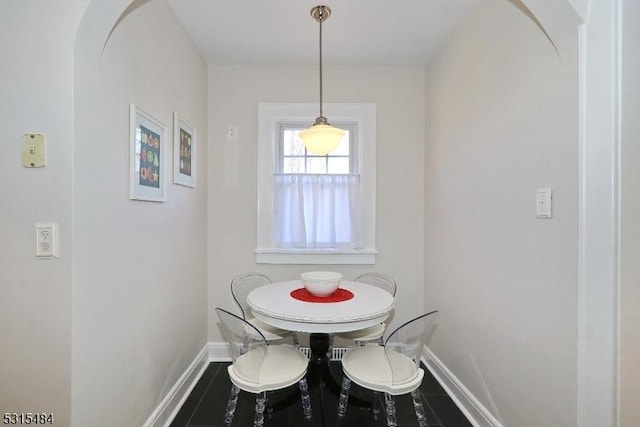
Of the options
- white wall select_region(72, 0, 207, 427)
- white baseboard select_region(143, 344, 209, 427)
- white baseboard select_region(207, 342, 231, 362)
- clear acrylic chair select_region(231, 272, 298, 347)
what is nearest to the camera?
white wall select_region(72, 0, 207, 427)

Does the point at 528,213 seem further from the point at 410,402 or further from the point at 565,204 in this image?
the point at 410,402

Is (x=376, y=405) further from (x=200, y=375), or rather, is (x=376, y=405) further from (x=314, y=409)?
(x=200, y=375)

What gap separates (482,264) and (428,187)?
38.0 inches

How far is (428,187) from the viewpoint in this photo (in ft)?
8.46

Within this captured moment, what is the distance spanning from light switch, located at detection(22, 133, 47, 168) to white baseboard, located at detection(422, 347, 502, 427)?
2.47 meters

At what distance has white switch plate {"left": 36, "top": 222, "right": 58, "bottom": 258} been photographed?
1094 mm

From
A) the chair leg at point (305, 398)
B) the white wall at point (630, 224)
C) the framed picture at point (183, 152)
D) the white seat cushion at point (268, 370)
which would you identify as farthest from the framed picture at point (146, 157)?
the white wall at point (630, 224)

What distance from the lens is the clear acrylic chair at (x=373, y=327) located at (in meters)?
2.02

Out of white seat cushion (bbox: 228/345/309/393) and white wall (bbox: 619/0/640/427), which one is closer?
white wall (bbox: 619/0/640/427)

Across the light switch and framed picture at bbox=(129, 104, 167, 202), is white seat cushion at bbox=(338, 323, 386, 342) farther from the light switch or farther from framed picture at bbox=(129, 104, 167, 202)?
the light switch

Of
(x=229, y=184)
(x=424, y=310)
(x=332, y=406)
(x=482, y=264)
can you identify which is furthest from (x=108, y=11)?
(x=424, y=310)

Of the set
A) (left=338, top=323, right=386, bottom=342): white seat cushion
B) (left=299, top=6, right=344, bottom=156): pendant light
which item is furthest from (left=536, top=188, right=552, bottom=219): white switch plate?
(left=338, top=323, right=386, bottom=342): white seat cushion

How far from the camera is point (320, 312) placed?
5.21ft

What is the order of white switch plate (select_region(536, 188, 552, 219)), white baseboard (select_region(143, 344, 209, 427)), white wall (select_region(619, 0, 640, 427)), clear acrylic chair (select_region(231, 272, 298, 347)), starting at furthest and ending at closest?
clear acrylic chair (select_region(231, 272, 298, 347)) → white baseboard (select_region(143, 344, 209, 427)) → white switch plate (select_region(536, 188, 552, 219)) → white wall (select_region(619, 0, 640, 427))
